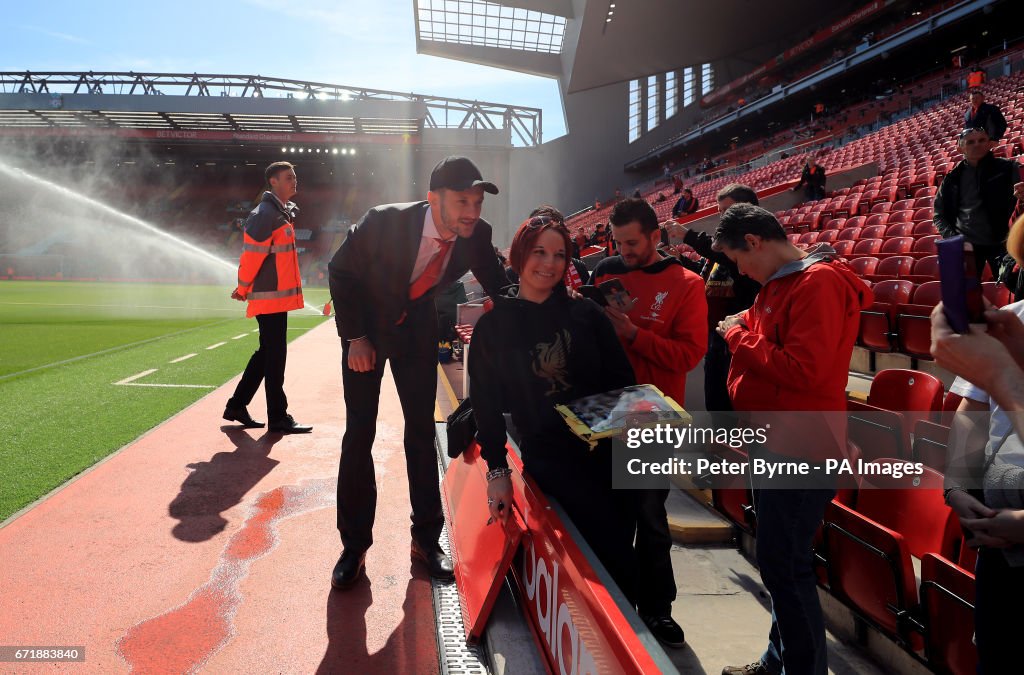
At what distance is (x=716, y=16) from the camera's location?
3441 cm

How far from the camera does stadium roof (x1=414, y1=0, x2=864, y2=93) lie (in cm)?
3300

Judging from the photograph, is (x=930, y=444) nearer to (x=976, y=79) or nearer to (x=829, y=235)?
(x=829, y=235)

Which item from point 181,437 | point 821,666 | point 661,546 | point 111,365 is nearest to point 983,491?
point 821,666

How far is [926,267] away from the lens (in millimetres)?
6070

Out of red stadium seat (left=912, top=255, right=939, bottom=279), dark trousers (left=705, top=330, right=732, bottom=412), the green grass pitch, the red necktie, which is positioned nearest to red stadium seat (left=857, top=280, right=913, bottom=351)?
red stadium seat (left=912, top=255, right=939, bottom=279)

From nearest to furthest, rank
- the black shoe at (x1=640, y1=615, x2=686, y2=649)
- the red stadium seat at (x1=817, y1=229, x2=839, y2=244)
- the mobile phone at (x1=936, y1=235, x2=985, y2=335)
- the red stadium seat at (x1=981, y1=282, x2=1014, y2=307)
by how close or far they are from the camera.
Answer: the mobile phone at (x1=936, y1=235, x2=985, y2=335), the black shoe at (x1=640, y1=615, x2=686, y2=649), the red stadium seat at (x1=981, y1=282, x2=1014, y2=307), the red stadium seat at (x1=817, y1=229, x2=839, y2=244)

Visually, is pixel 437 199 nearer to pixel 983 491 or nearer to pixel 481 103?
pixel 983 491

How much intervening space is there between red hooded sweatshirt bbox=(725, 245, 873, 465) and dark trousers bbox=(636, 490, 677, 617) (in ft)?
2.30

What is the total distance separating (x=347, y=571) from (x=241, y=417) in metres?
2.90

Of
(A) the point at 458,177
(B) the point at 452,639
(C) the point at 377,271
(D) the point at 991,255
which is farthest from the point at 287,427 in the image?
(D) the point at 991,255

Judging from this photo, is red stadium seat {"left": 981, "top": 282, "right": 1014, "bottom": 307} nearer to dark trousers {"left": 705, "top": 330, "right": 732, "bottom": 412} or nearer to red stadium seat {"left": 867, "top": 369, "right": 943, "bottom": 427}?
red stadium seat {"left": 867, "top": 369, "right": 943, "bottom": 427}

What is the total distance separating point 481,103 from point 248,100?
14.4 metres

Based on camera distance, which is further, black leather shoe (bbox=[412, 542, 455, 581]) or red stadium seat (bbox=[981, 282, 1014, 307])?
red stadium seat (bbox=[981, 282, 1014, 307])

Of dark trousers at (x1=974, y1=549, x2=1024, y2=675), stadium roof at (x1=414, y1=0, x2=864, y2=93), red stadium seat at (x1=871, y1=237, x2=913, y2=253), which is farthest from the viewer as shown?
stadium roof at (x1=414, y1=0, x2=864, y2=93)
